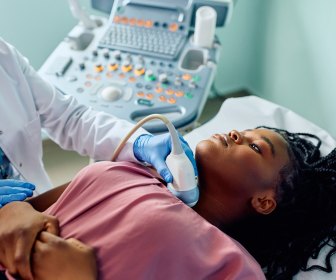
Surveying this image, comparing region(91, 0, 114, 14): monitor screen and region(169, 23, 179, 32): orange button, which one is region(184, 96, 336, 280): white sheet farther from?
region(91, 0, 114, 14): monitor screen

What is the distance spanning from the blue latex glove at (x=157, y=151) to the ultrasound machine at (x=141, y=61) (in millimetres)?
163

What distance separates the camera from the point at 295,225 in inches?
40.6

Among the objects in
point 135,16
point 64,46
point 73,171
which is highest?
point 135,16

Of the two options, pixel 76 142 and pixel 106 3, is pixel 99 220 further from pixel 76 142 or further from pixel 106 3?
pixel 106 3

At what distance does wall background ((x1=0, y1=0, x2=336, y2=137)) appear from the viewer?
1.81 meters

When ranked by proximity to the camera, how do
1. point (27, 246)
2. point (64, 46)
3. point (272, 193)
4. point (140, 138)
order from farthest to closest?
point (64, 46) → point (140, 138) → point (272, 193) → point (27, 246)

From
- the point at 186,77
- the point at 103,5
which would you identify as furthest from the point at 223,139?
the point at 103,5

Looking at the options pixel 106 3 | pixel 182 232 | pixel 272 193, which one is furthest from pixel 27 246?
pixel 106 3

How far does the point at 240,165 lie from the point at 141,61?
64cm

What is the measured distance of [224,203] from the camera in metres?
0.99

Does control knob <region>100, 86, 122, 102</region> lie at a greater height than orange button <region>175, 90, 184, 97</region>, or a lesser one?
lesser

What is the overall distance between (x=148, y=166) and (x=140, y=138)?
9 cm

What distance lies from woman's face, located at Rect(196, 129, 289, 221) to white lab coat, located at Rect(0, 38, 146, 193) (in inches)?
8.9

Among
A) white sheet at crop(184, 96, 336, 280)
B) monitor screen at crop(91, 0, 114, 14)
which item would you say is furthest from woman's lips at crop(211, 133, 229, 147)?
monitor screen at crop(91, 0, 114, 14)
